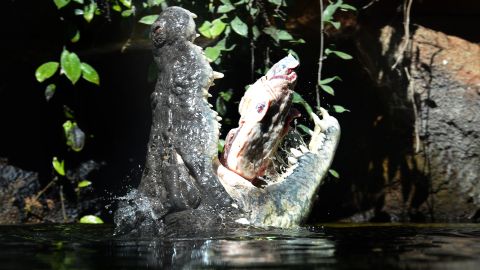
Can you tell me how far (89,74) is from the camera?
487 centimetres

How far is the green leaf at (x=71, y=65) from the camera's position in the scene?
4801mm

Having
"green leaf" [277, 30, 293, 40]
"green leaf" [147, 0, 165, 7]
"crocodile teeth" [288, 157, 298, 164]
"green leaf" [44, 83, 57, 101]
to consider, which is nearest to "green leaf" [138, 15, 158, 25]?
"green leaf" [147, 0, 165, 7]

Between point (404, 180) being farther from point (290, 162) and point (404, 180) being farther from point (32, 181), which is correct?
point (32, 181)

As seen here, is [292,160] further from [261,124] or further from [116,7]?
[116,7]

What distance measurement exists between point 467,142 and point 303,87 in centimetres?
107

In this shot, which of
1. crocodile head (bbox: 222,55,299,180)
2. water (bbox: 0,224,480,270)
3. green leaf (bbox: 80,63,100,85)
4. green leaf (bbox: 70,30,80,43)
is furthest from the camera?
green leaf (bbox: 70,30,80,43)

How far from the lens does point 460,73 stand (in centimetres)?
484

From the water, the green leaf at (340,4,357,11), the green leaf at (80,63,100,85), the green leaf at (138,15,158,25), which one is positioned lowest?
the water

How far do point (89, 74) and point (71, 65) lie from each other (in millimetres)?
121

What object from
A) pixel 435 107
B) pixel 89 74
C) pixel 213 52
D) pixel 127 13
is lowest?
pixel 435 107

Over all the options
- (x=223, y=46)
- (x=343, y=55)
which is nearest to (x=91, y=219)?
(x=223, y=46)

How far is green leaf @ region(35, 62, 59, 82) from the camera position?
4867 millimetres

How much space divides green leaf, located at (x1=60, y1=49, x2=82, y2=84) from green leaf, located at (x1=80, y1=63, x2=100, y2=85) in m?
0.04

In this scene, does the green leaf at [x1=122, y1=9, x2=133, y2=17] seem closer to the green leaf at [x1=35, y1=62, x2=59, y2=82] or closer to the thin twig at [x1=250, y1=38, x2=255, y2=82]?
the green leaf at [x1=35, y1=62, x2=59, y2=82]
